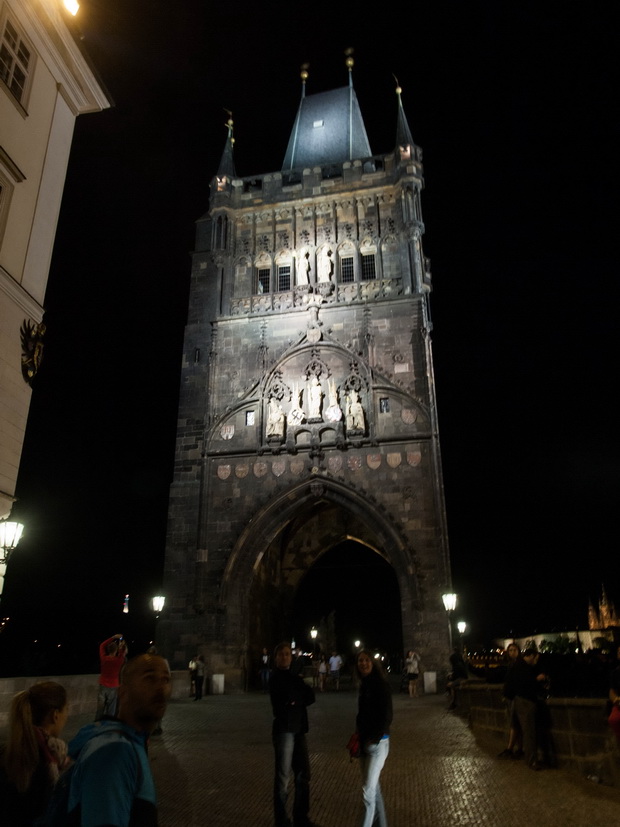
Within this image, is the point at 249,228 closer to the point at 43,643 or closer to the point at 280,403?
the point at 280,403

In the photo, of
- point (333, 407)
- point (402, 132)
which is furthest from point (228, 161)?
point (333, 407)

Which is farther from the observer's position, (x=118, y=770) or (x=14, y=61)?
(x=14, y=61)

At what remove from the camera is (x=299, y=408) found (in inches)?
881

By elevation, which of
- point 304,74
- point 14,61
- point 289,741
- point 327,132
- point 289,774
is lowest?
point 289,774

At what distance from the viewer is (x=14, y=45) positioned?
39.7 ft

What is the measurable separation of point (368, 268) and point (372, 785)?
2200 centimetres

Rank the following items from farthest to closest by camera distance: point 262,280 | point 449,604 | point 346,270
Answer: point 262,280
point 346,270
point 449,604

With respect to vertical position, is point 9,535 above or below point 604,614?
below

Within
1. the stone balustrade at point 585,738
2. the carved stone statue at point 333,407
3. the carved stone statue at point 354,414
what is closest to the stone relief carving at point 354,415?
the carved stone statue at point 354,414

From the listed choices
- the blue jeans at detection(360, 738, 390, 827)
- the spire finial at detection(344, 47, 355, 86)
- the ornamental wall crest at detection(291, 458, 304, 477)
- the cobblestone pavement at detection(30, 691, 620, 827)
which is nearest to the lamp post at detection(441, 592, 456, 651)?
the ornamental wall crest at detection(291, 458, 304, 477)

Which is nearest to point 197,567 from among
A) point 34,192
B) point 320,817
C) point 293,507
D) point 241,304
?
point 293,507

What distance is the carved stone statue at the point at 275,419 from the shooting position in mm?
21969

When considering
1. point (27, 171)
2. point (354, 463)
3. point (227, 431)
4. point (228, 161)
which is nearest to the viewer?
point (27, 171)

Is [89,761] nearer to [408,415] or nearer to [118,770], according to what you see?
[118,770]
